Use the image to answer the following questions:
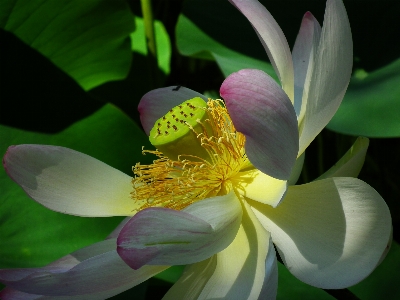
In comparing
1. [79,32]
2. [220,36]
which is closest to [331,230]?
[220,36]

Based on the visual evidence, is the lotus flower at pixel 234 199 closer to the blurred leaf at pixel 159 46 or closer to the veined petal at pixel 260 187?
the veined petal at pixel 260 187

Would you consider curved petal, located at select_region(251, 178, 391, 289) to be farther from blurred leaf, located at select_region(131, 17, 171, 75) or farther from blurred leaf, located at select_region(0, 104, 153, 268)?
blurred leaf, located at select_region(131, 17, 171, 75)

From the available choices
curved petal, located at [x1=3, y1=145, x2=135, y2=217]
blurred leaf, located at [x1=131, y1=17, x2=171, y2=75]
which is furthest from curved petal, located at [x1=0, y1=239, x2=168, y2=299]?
blurred leaf, located at [x1=131, y1=17, x2=171, y2=75]

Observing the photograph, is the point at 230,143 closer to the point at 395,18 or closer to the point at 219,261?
the point at 219,261

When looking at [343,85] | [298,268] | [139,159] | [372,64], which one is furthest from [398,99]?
[139,159]

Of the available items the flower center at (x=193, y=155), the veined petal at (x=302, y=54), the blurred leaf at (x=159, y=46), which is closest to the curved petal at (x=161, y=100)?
the flower center at (x=193, y=155)

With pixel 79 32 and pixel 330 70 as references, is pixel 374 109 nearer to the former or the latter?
pixel 330 70
